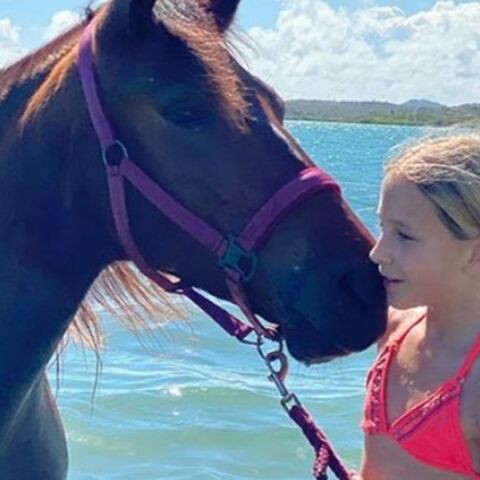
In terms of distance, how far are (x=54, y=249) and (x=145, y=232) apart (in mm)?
232

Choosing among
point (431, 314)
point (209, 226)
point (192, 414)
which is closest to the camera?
point (209, 226)

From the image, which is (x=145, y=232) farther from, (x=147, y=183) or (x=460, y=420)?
(x=460, y=420)

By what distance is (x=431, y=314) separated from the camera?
2.93 meters

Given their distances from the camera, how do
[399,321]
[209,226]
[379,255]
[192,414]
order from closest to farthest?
[379,255], [209,226], [399,321], [192,414]

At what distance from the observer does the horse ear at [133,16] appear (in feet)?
8.86

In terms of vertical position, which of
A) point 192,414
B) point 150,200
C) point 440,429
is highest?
point 150,200

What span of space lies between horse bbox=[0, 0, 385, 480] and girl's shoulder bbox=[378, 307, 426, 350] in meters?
0.48

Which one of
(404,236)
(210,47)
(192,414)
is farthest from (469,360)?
(192,414)

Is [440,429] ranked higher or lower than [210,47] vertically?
lower

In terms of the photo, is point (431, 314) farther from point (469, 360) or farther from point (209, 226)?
point (209, 226)

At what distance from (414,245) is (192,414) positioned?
493 centimetres

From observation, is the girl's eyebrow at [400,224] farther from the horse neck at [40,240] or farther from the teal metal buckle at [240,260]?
the horse neck at [40,240]

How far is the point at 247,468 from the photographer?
21.5 feet

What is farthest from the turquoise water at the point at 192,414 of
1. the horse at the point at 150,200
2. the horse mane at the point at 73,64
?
the horse at the point at 150,200
